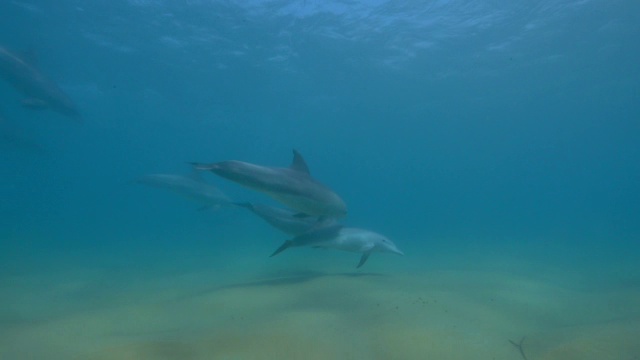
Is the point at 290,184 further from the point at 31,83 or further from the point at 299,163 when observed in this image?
the point at 31,83

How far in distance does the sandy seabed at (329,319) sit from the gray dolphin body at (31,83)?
23.6 feet

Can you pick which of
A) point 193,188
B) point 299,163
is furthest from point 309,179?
point 193,188

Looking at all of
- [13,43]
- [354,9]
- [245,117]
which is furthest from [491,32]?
[245,117]

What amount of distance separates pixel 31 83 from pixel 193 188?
6.07 metres

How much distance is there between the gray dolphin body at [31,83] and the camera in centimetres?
1313

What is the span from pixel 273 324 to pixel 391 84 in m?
30.6

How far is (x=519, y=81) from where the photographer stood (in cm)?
3209

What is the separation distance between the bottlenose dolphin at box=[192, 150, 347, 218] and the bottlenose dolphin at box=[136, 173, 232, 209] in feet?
22.9

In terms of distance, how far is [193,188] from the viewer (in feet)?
45.4

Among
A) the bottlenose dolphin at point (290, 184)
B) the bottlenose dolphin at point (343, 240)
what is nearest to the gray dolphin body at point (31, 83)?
the bottlenose dolphin at point (343, 240)

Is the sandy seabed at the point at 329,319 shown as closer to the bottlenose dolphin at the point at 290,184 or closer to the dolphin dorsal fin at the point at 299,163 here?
the bottlenose dolphin at the point at 290,184

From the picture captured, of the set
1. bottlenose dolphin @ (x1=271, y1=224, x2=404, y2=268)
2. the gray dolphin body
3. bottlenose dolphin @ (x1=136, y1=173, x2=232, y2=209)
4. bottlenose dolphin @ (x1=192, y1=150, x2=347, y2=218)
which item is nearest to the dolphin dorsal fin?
bottlenose dolphin @ (x1=192, y1=150, x2=347, y2=218)

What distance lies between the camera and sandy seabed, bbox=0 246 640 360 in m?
4.35

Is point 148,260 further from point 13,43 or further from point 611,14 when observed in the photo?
point 611,14
